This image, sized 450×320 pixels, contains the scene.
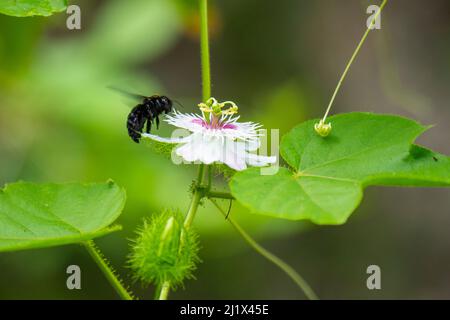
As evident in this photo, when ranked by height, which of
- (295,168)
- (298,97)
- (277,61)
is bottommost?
(295,168)

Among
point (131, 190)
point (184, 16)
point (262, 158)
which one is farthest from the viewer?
point (184, 16)

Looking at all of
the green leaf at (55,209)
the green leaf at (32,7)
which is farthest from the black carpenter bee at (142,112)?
the green leaf at (32,7)

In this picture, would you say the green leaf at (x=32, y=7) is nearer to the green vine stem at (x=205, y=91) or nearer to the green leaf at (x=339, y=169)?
the green vine stem at (x=205, y=91)

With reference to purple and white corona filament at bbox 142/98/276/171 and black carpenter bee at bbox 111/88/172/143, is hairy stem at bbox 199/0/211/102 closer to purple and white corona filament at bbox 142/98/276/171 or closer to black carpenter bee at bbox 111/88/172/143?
purple and white corona filament at bbox 142/98/276/171

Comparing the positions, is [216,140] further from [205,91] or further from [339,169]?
[339,169]
